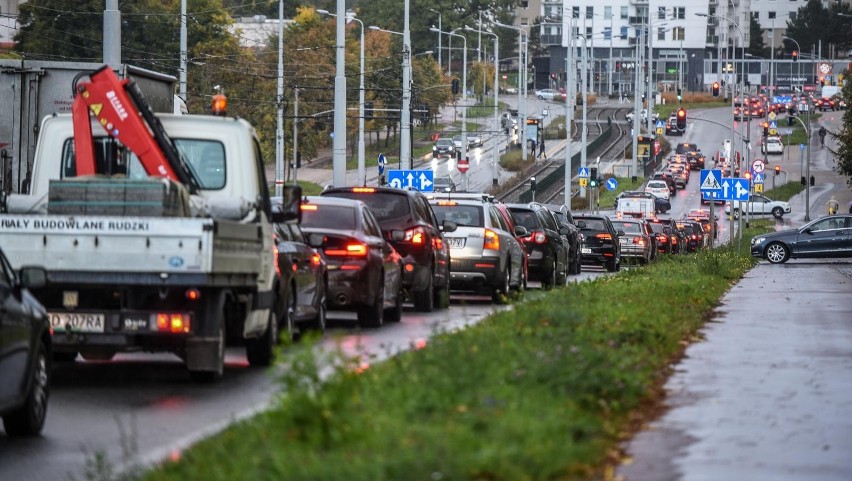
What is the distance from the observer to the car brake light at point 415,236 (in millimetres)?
24516

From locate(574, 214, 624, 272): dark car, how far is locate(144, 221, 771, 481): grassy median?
31.6 m

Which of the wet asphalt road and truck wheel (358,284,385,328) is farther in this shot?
truck wheel (358,284,385,328)

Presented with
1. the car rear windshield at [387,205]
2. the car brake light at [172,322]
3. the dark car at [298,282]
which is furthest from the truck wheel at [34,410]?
the car rear windshield at [387,205]

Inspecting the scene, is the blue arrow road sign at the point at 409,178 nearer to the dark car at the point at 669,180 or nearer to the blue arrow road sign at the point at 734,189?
the blue arrow road sign at the point at 734,189

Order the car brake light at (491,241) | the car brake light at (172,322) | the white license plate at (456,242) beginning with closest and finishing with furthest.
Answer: the car brake light at (172,322)
the car brake light at (491,241)
the white license plate at (456,242)

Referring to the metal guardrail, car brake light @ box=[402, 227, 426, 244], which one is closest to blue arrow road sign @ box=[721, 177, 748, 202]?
the metal guardrail

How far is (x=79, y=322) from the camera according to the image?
14312 mm

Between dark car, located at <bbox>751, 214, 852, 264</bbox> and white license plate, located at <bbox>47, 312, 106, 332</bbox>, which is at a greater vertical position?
white license plate, located at <bbox>47, 312, 106, 332</bbox>

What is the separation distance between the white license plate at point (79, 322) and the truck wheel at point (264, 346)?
2.36m

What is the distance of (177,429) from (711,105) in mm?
166481

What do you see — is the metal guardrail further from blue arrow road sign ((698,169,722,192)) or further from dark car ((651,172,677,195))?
blue arrow road sign ((698,169,722,192))

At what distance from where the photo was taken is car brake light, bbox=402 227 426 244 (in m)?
24.5

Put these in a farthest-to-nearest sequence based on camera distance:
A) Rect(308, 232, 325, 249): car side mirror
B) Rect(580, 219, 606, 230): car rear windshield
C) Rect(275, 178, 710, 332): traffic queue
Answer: Rect(580, 219, 606, 230): car rear windshield
Rect(308, 232, 325, 249): car side mirror
Rect(275, 178, 710, 332): traffic queue

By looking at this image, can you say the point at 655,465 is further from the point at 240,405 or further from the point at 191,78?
the point at 191,78
